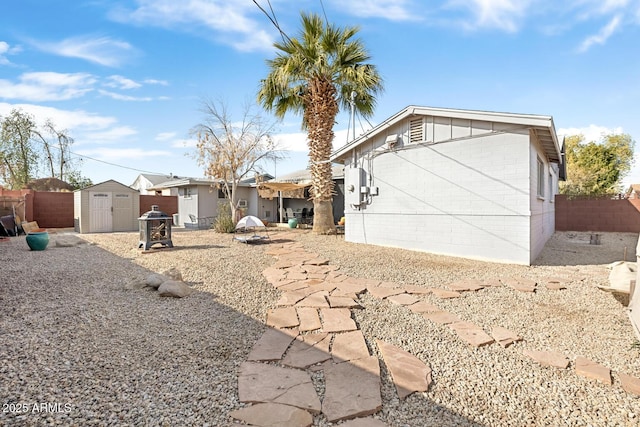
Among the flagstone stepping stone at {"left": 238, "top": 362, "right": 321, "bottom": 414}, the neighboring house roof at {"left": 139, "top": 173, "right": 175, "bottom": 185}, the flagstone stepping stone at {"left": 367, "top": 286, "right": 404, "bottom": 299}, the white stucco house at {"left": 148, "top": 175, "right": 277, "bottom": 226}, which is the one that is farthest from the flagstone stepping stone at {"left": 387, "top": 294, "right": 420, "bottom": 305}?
the neighboring house roof at {"left": 139, "top": 173, "right": 175, "bottom": 185}

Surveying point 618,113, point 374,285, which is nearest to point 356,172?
point 374,285

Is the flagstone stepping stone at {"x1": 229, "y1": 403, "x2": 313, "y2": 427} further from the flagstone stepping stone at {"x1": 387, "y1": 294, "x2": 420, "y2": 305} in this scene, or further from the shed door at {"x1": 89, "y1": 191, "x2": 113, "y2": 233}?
the shed door at {"x1": 89, "y1": 191, "x2": 113, "y2": 233}

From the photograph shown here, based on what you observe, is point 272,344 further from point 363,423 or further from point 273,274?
point 273,274

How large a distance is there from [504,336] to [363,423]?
2380 mm

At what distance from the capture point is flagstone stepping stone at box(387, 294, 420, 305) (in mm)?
4758

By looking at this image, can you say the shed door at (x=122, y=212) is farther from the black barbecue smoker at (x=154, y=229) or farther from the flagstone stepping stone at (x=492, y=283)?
the flagstone stepping stone at (x=492, y=283)

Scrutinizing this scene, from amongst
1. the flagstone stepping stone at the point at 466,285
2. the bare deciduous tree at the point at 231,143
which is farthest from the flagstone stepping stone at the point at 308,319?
the bare deciduous tree at the point at 231,143

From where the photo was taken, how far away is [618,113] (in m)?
14.1

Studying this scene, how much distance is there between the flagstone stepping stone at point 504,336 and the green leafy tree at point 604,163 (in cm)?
2741

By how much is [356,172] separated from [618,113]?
13.2 metres

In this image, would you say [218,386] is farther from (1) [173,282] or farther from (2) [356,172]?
(2) [356,172]

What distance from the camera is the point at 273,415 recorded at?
2.18 meters

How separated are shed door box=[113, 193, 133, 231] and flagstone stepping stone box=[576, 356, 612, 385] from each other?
18.5 m

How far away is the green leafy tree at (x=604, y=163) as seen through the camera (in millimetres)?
25500
